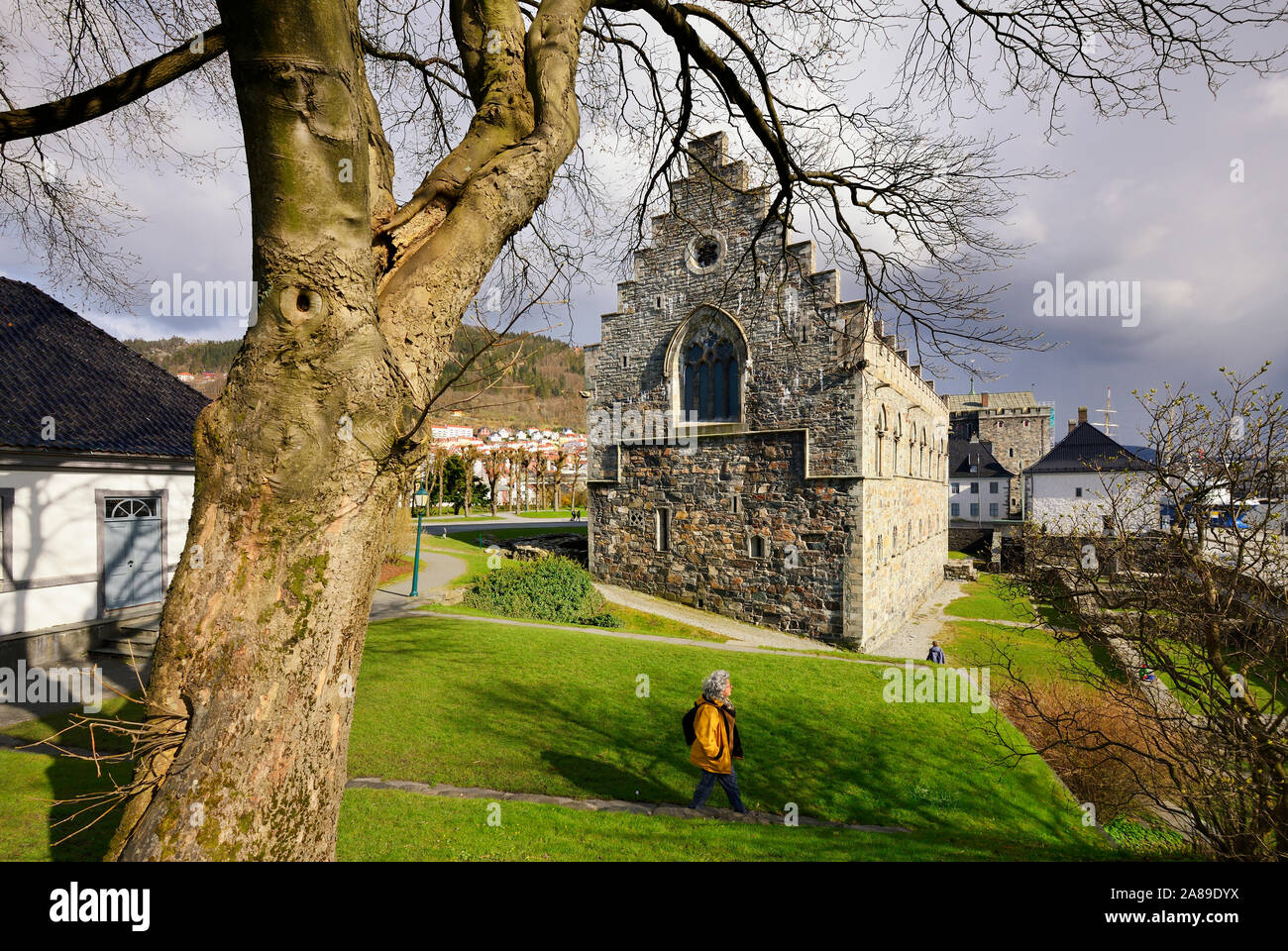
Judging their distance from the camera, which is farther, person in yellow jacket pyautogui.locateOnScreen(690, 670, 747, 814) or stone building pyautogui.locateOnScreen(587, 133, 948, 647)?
stone building pyautogui.locateOnScreen(587, 133, 948, 647)

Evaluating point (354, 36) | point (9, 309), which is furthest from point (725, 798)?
point (9, 309)

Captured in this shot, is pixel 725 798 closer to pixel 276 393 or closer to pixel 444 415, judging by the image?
pixel 444 415

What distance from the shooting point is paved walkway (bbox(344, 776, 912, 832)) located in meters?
5.53

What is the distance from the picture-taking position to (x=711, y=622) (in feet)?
59.4

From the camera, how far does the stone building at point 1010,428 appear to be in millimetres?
65125

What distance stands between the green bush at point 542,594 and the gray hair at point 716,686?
1055 cm

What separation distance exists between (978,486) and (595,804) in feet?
215

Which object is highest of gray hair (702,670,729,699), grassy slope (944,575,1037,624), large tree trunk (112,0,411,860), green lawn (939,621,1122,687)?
large tree trunk (112,0,411,860)

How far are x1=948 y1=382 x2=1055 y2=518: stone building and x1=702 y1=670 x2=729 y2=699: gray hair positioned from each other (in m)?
66.9

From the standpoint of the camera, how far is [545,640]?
12336 millimetres

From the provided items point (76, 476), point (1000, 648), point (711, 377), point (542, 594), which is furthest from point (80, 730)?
point (1000, 648)

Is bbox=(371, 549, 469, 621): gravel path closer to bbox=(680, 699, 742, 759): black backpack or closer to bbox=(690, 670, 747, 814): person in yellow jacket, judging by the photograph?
bbox=(680, 699, 742, 759): black backpack

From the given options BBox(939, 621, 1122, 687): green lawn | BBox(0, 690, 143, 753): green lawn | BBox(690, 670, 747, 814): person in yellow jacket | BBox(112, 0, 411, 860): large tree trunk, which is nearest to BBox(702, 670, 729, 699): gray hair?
BBox(690, 670, 747, 814): person in yellow jacket

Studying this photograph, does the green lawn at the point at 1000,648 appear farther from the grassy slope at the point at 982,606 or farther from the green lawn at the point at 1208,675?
the green lawn at the point at 1208,675
